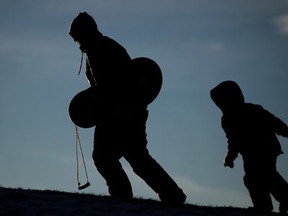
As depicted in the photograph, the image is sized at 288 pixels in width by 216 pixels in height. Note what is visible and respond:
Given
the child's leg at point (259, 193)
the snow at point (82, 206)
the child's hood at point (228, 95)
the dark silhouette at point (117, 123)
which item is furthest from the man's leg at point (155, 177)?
the child's hood at point (228, 95)

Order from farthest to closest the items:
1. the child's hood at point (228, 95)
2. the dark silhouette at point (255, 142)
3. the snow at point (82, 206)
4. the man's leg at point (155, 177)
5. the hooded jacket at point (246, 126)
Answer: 1. the child's hood at point (228, 95)
2. the hooded jacket at point (246, 126)
3. the dark silhouette at point (255, 142)
4. the man's leg at point (155, 177)
5. the snow at point (82, 206)

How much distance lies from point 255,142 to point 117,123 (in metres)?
1.96

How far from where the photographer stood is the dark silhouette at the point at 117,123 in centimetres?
632

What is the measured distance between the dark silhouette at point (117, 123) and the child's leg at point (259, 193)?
3.34 feet

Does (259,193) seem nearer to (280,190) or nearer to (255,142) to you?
(280,190)

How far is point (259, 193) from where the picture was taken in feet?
21.3

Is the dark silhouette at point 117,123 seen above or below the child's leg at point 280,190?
above

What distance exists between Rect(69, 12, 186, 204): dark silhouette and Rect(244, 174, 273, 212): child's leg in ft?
3.34

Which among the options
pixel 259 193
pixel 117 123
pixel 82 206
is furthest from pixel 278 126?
pixel 82 206

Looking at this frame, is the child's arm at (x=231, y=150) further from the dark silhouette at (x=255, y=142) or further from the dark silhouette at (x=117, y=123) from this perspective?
the dark silhouette at (x=117, y=123)

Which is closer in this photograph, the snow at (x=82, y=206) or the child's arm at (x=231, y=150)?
the snow at (x=82, y=206)

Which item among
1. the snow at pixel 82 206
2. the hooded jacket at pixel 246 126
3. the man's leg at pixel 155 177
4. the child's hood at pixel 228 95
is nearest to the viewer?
the snow at pixel 82 206

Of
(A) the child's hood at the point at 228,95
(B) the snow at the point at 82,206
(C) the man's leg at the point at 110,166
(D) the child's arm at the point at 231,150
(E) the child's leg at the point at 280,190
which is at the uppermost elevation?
(A) the child's hood at the point at 228,95

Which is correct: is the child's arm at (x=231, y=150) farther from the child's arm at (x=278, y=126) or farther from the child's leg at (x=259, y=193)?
the child's arm at (x=278, y=126)
